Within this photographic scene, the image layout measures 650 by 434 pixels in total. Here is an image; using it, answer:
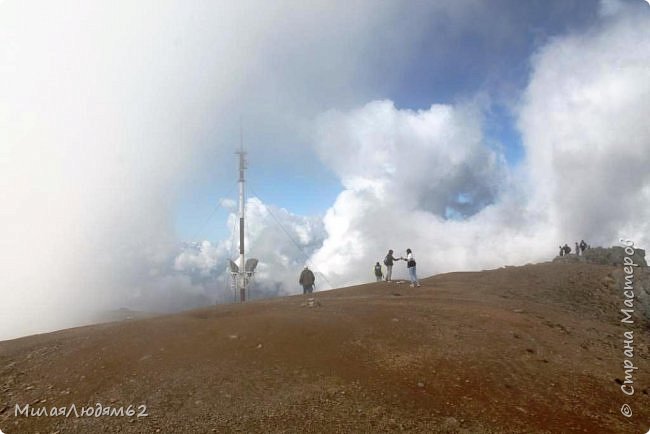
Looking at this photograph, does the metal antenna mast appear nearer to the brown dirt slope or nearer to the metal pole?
the metal pole

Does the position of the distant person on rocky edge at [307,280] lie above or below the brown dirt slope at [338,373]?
above

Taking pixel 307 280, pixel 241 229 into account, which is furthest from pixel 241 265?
pixel 307 280

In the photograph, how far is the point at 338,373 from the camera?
11703 millimetres

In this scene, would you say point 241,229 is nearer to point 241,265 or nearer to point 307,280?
point 241,265

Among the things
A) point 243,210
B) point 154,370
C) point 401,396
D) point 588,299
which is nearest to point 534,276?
point 588,299

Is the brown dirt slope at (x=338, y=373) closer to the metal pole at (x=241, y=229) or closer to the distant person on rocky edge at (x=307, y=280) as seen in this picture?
the distant person on rocky edge at (x=307, y=280)

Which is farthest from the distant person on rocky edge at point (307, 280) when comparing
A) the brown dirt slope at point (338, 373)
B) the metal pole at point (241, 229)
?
the metal pole at point (241, 229)

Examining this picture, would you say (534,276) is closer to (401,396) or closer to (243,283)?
(401,396)

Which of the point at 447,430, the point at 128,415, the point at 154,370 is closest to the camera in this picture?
the point at 447,430

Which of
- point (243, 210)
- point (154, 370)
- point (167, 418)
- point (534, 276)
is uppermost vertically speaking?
point (243, 210)

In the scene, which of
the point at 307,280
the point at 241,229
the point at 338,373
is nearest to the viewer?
the point at 338,373

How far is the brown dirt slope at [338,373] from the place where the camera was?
974 cm

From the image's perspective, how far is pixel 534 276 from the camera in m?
29.9

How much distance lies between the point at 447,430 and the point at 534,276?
24633 millimetres
